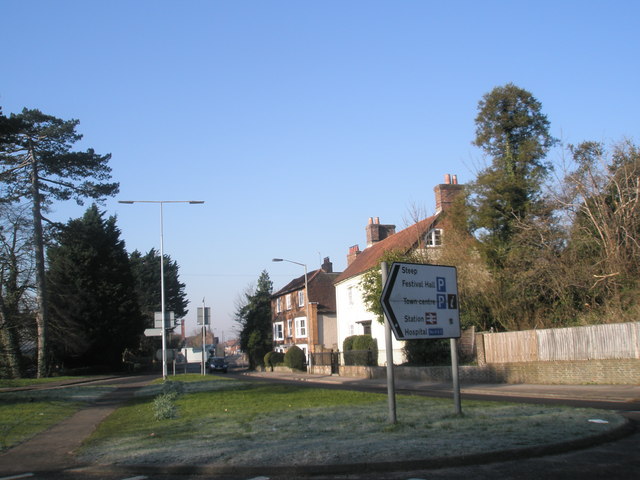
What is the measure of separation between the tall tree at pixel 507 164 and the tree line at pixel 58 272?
68.4 ft

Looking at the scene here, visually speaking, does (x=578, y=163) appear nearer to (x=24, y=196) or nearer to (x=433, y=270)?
(x=433, y=270)

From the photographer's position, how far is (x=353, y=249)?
57.5m

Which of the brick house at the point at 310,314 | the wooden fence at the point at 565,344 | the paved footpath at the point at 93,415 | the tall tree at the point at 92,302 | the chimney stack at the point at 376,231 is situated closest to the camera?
the paved footpath at the point at 93,415

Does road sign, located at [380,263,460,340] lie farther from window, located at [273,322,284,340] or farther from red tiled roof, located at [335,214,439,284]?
window, located at [273,322,284,340]

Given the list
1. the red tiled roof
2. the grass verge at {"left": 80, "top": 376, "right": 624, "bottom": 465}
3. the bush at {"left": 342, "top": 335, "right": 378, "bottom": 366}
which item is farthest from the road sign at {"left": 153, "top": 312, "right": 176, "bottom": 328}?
the grass verge at {"left": 80, "top": 376, "right": 624, "bottom": 465}

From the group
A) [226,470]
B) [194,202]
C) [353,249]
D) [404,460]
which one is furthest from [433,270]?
[353,249]

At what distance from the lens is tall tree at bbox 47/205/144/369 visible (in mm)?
48625

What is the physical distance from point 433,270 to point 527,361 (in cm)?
1536

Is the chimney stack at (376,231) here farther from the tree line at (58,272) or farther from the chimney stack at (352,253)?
the tree line at (58,272)

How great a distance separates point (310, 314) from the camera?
2120 inches

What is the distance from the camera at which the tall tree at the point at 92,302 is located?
160 feet

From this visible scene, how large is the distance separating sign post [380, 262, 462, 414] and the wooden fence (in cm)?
1198

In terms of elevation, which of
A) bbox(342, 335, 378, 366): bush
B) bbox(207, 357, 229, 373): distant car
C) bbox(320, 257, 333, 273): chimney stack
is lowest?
bbox(207, 357, 229, 373): distant car

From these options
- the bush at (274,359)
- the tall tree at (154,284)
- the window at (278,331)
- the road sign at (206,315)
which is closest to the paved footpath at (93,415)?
the road sign at (206,315)
